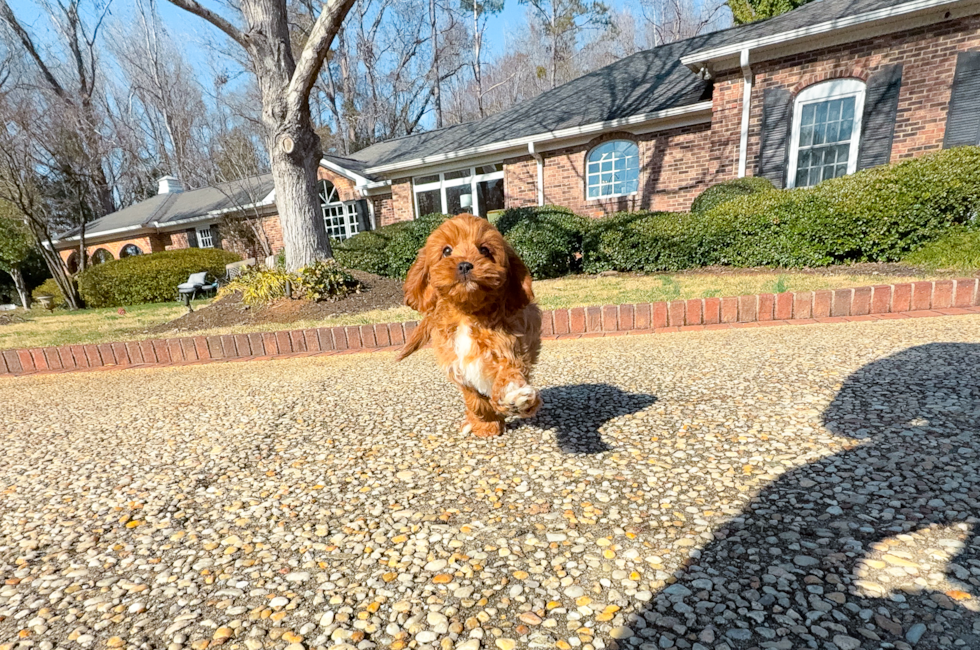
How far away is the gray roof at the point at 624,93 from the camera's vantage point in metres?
10.1

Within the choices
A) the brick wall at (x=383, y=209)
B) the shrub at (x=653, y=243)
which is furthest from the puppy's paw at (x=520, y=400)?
the brick wall at (x=383, y=209)

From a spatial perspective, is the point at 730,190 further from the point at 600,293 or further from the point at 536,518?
the point at 536,518

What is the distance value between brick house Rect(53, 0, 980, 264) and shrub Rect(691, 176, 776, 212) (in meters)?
1.08

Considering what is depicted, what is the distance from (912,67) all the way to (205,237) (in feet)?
83.4

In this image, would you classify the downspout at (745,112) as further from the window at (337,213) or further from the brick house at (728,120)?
the window at (337,213)

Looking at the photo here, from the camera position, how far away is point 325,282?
6.83 m

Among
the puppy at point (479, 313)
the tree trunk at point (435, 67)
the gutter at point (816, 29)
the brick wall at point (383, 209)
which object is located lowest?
the puppy at point (479, 313)

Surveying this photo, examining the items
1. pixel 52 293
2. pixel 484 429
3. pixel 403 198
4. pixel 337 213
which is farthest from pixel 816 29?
pixel 52 293

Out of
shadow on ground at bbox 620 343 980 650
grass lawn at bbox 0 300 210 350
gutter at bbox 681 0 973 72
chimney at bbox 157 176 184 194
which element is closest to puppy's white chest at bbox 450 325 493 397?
shadow on ground at bbox 620 343 980 650

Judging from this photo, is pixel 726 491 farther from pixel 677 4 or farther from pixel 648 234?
pixel 677 4

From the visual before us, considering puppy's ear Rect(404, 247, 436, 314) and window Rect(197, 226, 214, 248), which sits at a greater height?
window Rect(197, 226, 214, 248)

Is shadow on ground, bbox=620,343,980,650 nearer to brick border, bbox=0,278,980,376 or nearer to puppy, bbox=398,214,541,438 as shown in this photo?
puppy, bbox=398,214,541,438

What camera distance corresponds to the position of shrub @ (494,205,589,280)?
8273 millimetres

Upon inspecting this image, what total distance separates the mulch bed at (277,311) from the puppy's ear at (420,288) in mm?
4161
